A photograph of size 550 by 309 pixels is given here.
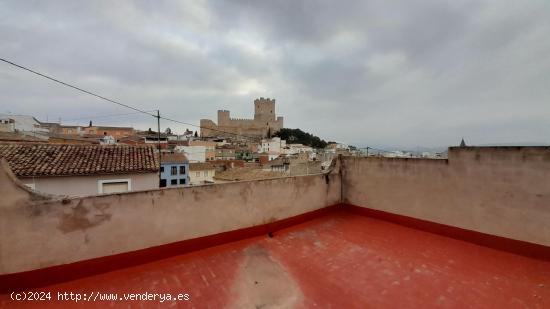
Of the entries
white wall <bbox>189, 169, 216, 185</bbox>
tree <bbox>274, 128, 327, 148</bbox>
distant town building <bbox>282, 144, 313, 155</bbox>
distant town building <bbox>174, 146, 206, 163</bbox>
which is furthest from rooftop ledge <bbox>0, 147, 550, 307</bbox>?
tree <bbox>274, 128, 327, 148</bbox>

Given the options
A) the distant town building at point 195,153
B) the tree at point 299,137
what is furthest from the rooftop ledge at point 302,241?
the tree at point 299,137

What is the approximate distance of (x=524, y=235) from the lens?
3998 millimetres

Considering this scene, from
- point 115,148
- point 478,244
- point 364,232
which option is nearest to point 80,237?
point 364,232

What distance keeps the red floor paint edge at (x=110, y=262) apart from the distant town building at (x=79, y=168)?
4.62 meters

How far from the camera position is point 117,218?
140 inches

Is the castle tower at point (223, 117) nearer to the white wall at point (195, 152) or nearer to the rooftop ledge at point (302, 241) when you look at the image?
the white wall at point (195, 152)

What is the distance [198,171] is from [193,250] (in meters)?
26.0

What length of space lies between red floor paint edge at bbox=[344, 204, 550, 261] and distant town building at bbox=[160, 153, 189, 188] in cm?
2264

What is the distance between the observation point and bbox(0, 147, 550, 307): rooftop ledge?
10.2 ft

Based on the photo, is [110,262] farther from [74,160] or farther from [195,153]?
[195,153]

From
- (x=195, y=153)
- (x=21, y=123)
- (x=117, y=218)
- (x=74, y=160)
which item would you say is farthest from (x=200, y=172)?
(x=117, y=218)

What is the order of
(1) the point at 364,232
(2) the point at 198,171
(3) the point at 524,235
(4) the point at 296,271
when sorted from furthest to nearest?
(2) the point at 198,171 → (1) the point at 364,232 → (3) the point at 524,235 → (4) the point at 296,271

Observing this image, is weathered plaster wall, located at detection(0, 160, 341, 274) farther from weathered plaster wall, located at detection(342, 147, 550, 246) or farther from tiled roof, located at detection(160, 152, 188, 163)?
tiled roof, located at detection(160, 152, 188, 163)

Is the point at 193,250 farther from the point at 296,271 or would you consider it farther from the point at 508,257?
the point at 508,257
